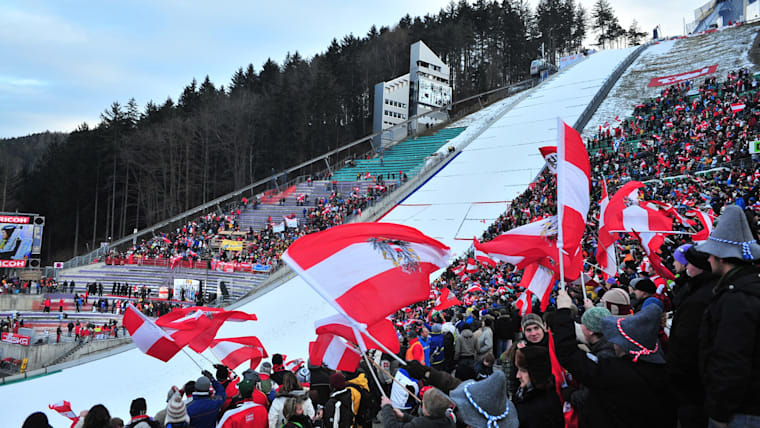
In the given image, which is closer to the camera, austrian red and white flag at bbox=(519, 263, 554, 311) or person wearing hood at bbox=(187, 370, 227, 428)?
person wearing hood at bbox=(187, 370, 227, 428)

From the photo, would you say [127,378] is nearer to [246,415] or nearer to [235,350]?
[235,350]

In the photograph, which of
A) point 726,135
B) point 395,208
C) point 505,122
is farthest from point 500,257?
point 505,122

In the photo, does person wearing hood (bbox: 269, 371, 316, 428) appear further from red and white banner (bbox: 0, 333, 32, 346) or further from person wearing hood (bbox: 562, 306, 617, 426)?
red and white banner (bbox: 0, 333, 32, 346)

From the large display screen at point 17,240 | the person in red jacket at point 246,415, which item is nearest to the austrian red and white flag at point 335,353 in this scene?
the person in red jacket at point 246,415

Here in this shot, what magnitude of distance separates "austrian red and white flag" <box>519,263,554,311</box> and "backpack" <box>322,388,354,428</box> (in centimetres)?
255

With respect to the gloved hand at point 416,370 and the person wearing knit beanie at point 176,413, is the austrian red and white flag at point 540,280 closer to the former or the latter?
the gloved hand at point 416,370

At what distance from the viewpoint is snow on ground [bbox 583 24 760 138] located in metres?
32.1

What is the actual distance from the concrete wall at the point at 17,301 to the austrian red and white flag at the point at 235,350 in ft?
73.8

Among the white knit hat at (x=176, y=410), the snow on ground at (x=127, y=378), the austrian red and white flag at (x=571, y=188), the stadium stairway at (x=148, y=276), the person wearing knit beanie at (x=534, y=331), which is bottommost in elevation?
the snow on ground at (x=127, y=378)

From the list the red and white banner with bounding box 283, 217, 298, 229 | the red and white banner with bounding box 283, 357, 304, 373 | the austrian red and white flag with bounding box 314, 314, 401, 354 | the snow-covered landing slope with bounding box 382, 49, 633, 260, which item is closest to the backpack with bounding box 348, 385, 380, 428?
the austrian red and white flag with bounding box 314, 314, 401, 354

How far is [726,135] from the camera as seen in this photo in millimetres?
18094

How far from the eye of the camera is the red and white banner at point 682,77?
1278 inches

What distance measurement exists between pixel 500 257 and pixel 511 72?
69001 millimetres

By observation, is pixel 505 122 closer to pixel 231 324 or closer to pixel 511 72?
pixel 231 324
